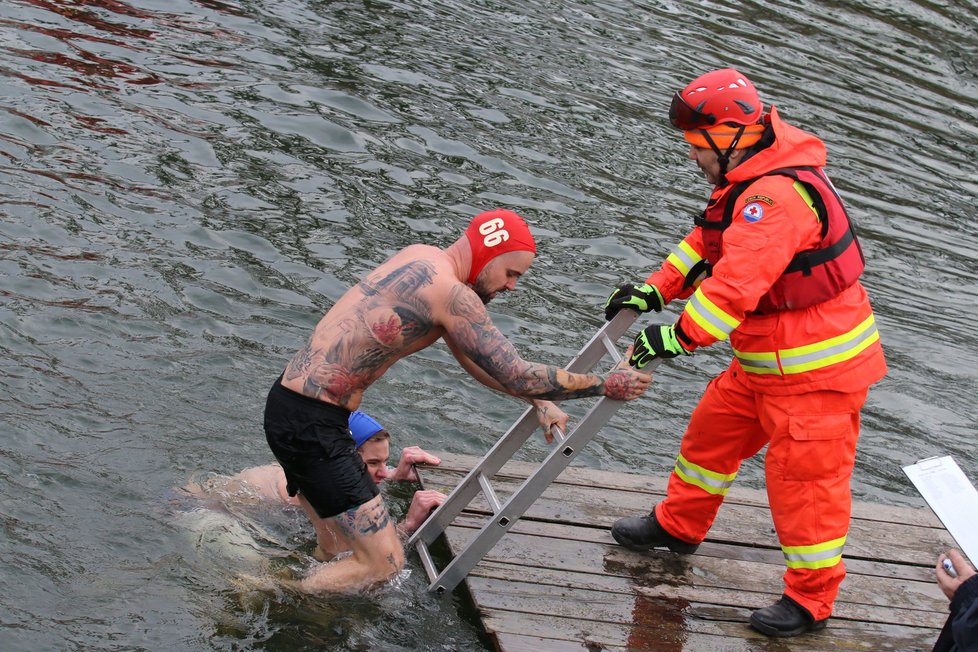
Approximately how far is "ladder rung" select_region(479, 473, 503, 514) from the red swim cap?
1.21 metres

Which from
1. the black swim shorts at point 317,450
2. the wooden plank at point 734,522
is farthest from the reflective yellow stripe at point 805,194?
the black swim shorts at point 317,450

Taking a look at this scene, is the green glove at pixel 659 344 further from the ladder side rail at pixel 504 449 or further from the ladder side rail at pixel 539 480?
the ladder side rail at pixel 504 449

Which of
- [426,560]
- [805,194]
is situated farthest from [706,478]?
[805,194]

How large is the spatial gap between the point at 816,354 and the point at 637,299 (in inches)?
38.8

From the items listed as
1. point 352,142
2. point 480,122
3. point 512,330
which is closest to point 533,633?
point 512,330

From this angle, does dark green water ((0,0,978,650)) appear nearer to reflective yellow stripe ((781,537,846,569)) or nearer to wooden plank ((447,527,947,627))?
wooden plank ((447,527,947,627))

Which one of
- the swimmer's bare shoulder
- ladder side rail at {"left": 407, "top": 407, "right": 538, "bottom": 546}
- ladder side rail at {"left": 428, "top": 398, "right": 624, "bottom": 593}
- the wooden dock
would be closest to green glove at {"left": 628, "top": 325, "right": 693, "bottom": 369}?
ladder side rail at {"left": 428, "top": 398, "right": 624, "bottom": 593}

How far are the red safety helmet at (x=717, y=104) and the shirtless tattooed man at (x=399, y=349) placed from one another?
1000mm

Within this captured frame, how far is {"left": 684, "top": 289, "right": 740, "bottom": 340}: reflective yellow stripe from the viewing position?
17.1ft

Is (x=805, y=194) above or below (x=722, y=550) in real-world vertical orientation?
above

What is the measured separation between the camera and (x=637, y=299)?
5.92 metres

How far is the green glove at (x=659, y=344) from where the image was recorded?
536 centimetres

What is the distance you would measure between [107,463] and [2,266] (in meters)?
2.55

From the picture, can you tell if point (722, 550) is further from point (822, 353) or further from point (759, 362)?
point (822, 353)
